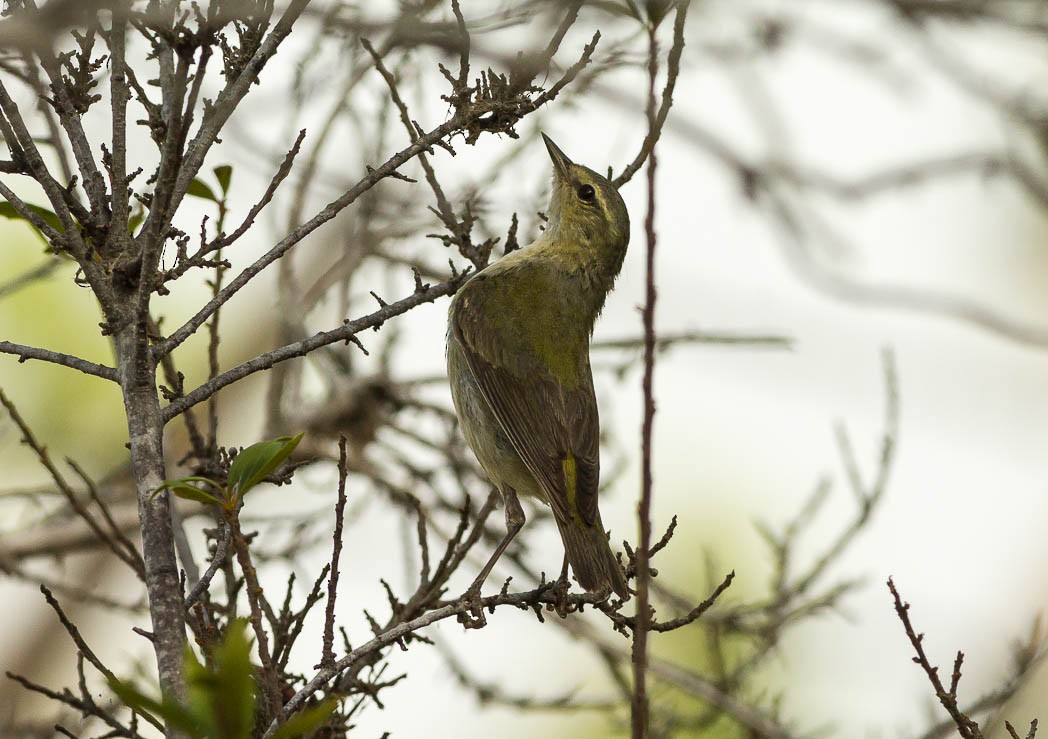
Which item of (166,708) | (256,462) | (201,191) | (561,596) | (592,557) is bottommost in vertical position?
(166,708)

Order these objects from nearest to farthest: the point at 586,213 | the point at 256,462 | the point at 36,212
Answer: the point at 256,462 < the point at 36,212 < the point at 586,213

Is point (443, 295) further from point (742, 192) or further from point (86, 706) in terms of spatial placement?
point (742, 192)

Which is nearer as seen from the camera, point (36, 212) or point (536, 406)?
point (36, 212)

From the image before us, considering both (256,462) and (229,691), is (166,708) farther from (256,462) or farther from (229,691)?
(256,462)

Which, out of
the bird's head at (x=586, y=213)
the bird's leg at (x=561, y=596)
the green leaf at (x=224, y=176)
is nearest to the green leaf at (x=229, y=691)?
the bird's leg at (x=561, y=596)

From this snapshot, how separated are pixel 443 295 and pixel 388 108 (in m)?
2.47

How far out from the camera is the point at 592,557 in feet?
14.0

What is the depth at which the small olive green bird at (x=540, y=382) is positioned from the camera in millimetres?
4578

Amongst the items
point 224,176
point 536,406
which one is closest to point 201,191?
point 224,176

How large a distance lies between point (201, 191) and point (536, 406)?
1.83 meters

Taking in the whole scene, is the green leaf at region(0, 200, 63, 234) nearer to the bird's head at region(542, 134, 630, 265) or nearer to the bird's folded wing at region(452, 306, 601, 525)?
the bird's folded wing at region(452, 306, 601, 525)

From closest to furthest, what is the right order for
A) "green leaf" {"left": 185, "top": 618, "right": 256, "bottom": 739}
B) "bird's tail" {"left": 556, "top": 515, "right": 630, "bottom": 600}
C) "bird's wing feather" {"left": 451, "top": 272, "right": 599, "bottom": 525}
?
"green leaf" {"left": 185, "top": 618, "right": 256, "bottom": 739}, "bird's tail" {"left": 556, "top": 515, "right": 630, "bottom": 600}, "bird's wing feather" {"left": 451, "top": 272, "right": 599, "bottom": 525}

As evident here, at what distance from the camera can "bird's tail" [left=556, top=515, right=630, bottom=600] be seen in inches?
163

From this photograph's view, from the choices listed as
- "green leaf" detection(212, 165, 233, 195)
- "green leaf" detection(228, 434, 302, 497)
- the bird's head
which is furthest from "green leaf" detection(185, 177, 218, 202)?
the bird's head
